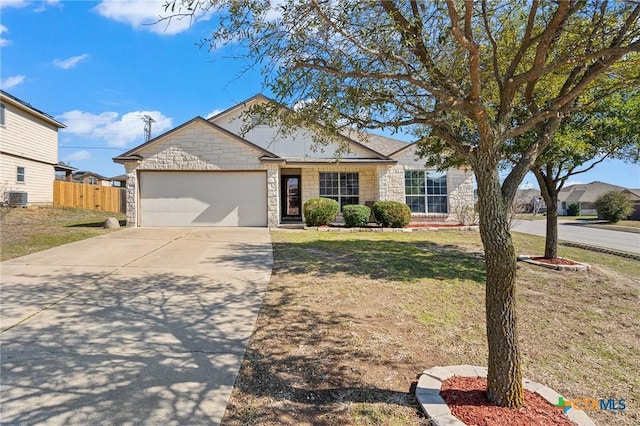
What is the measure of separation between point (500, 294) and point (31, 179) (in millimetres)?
25209

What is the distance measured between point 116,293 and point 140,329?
170 cm

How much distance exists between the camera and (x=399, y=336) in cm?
426

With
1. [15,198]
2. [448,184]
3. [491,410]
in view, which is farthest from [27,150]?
[491,410]

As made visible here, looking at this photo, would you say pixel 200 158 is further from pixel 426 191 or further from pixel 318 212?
pixel 426 191

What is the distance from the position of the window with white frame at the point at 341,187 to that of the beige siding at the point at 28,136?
17137 mm

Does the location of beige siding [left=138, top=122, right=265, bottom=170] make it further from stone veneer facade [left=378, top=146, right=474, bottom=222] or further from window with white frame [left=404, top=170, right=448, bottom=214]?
window with white frame [left=404, top=170, right=448, bottom=214]

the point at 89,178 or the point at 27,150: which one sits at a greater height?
the point at 89,178

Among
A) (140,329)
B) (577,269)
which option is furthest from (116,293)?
(577,269)

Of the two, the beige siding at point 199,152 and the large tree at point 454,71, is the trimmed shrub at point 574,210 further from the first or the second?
the large tree at point 454,71

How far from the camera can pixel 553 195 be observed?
9227 mm

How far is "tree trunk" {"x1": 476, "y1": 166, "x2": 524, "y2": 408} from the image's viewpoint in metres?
2.81

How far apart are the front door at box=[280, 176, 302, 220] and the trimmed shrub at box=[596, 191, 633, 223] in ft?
93.8

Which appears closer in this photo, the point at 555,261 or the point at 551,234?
the point at 555,261

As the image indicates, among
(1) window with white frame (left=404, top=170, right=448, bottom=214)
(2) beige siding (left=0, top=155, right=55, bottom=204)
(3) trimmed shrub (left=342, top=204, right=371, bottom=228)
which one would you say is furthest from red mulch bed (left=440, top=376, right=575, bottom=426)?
(2) beige siding (left=0, top=155, right=55, bottom=204)
